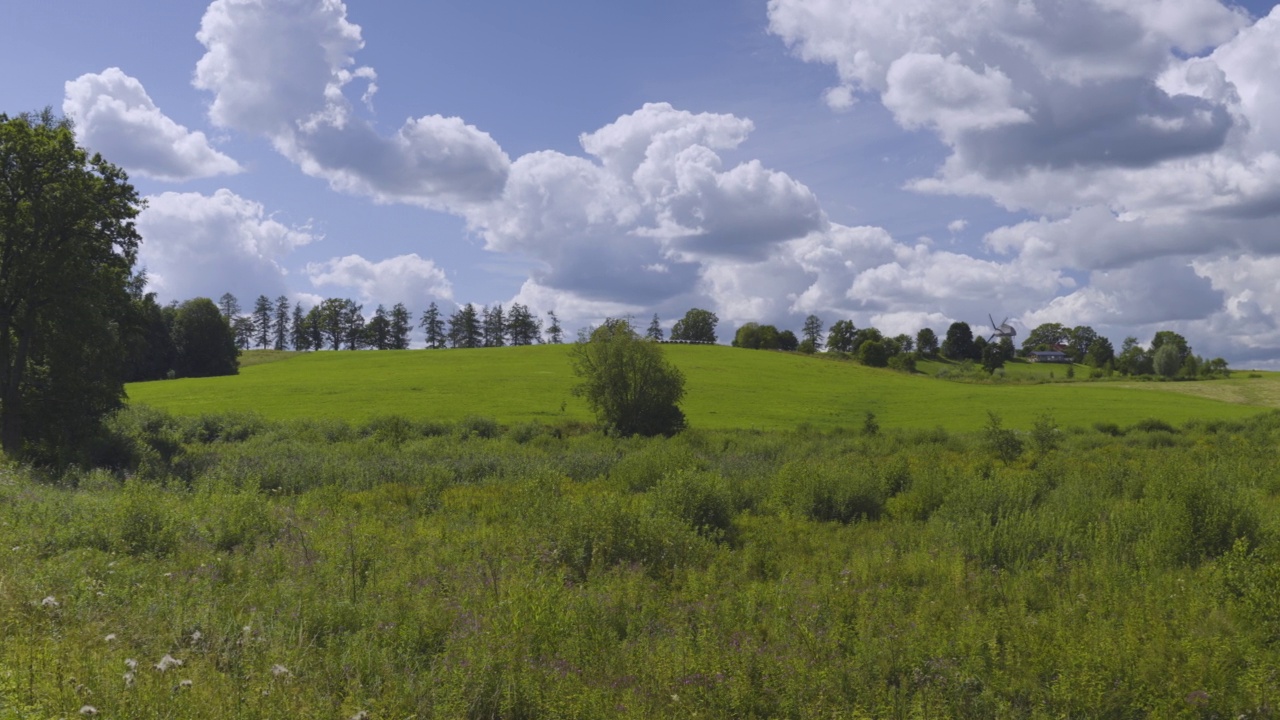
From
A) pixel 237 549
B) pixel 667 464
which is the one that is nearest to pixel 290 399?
pixel 667 464

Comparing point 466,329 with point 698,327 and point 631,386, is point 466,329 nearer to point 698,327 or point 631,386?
point 698,327

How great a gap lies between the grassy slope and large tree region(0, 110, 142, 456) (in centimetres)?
1879

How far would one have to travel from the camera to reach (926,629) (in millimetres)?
6906

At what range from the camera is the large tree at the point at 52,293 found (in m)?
23.9

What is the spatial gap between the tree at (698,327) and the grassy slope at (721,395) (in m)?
65.0

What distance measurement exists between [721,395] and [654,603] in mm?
51993

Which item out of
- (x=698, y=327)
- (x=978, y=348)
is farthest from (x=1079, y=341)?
(x=698, y=327)

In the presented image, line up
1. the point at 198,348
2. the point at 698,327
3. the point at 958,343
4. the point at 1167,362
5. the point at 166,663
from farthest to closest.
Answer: the point at 698,327
the point at 958,343
the point at 1167,362
the point at 198,348
the point at 166,663

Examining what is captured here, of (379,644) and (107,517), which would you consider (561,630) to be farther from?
(107,517)

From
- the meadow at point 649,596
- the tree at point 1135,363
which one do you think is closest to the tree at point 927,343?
the tree at point 1135,363

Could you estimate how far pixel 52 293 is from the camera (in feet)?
78.0

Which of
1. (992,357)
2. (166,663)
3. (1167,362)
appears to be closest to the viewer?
(166,663)

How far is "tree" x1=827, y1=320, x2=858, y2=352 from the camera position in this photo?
132m

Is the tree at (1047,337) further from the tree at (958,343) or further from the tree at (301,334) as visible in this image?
the tree at (301,334)
